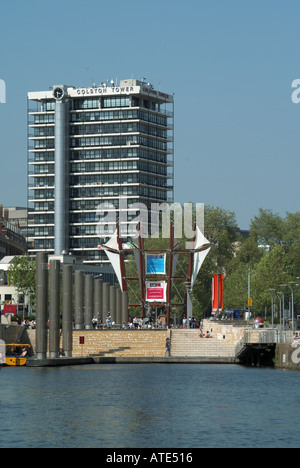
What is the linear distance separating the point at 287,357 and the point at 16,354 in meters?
28.8

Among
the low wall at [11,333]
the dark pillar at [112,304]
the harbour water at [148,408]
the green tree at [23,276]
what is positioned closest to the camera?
the harbour water at [148,408]

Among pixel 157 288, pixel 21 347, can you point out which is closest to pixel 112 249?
pixel 157 288

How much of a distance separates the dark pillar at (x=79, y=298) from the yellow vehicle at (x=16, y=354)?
7.60 meters

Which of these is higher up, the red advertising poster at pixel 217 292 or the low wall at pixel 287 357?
the red advertising poster at pixel 217 292

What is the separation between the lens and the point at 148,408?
5900 cm

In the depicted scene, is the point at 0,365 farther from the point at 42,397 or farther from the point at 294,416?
the point at 294,416

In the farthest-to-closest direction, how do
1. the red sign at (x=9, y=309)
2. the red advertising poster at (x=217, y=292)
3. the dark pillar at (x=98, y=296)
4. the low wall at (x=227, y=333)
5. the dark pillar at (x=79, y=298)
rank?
the red sign at (x=9, y=309) → the red advertising poster at (x=217, y=292) → the dark pillar at (x=98, y=296) → the dark pillar at (x=79, y=298) → the low wall at (x=227, y=333)

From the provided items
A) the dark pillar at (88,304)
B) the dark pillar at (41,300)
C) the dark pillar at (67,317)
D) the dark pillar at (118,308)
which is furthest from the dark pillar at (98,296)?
the dark pillar at (41,300)

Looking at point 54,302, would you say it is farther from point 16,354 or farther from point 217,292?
point 217,292

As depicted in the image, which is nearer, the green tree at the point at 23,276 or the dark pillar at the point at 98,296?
the dark pillar at the point at 98,296

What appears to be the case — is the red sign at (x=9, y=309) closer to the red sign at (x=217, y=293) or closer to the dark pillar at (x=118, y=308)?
the dark pillar at (x=118, y=308)

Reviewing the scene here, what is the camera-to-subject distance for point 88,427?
50.7 metres

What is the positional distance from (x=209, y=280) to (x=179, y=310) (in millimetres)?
9053

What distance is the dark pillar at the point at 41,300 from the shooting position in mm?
90938
